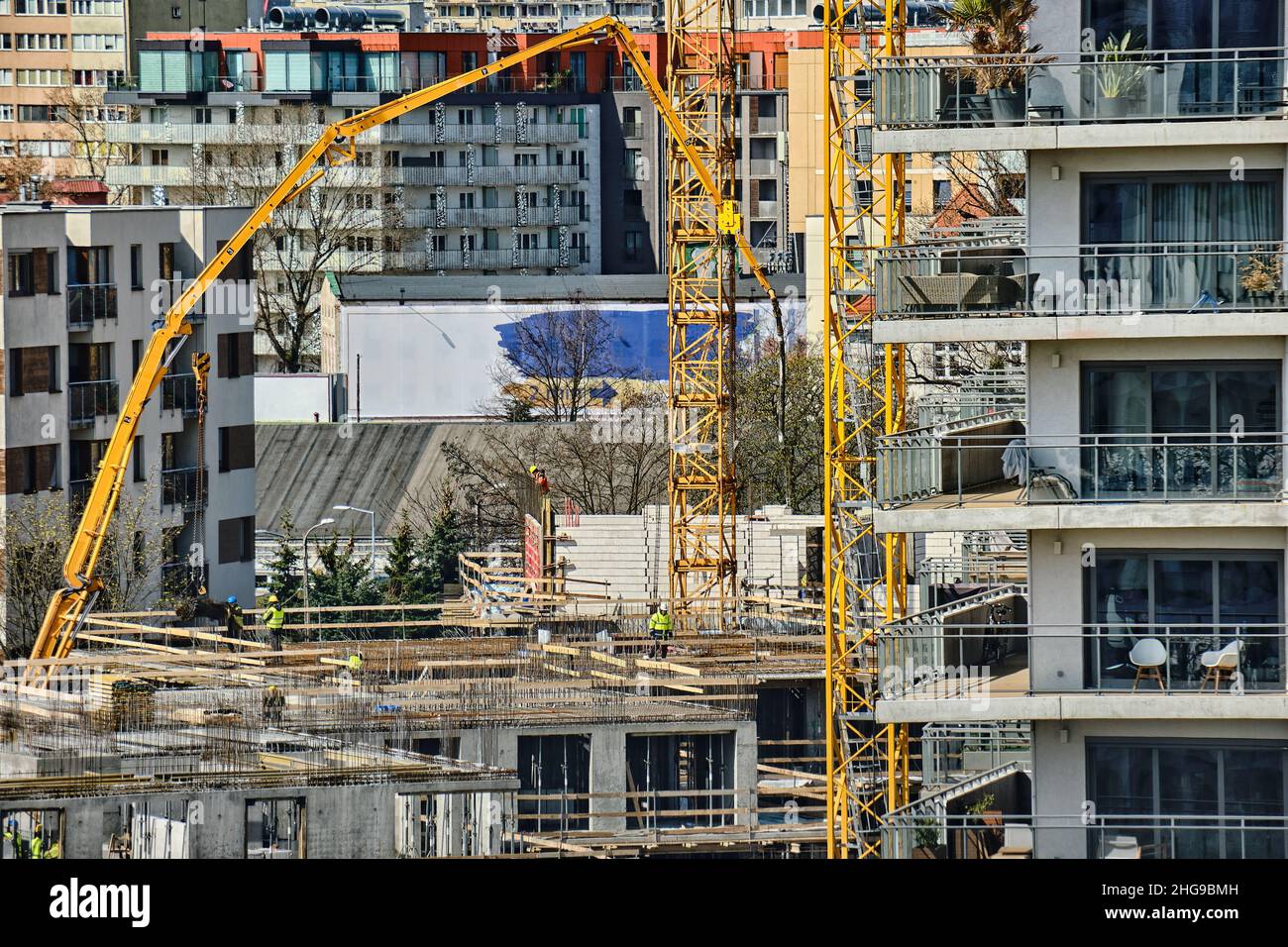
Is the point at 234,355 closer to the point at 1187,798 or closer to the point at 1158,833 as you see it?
the point at 1187,798

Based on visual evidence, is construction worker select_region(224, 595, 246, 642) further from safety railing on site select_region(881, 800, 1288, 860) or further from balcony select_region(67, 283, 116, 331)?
safety railing on site select_region(881, 800, 1288, 860)

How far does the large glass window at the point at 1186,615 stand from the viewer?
24250 mm

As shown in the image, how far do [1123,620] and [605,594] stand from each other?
139 feet

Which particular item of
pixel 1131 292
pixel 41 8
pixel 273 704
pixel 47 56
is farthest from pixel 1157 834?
pixel 41 8

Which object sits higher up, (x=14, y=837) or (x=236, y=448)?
(x=236, y=448)

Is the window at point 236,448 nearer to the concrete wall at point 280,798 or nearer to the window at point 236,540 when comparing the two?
the window at point 236,540

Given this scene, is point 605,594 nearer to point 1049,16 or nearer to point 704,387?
point 704,387

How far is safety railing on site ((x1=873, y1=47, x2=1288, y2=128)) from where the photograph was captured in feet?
80.2

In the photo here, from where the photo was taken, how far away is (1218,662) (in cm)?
2409

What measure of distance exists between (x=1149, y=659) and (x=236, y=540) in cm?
5039

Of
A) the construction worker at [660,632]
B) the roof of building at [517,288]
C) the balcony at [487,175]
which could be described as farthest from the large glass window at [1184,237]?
the balcony at [487,175]

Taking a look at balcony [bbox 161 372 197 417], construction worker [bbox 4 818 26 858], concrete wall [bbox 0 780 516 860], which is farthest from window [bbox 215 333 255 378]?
concrete wall [bbox 0 780 516 860]

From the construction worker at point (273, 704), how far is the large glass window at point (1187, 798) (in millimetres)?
19485

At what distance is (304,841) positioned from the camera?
35219 mm
